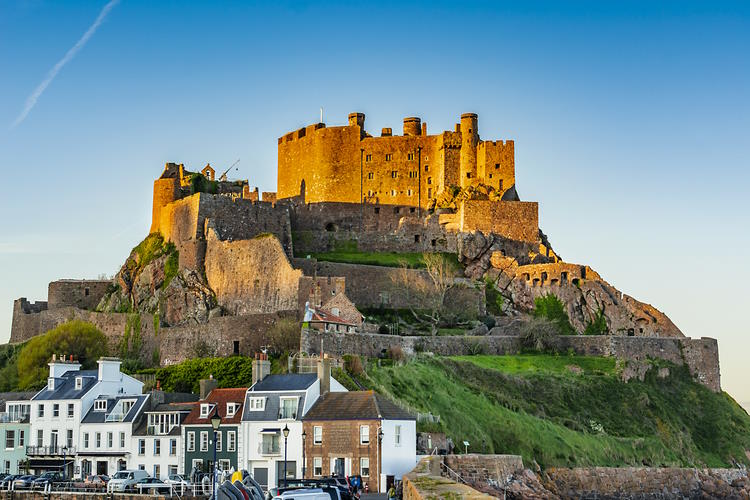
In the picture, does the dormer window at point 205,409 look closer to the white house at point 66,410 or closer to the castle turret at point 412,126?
the white house at point 66,410

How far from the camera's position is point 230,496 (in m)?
31.4

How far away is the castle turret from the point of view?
100562 mm

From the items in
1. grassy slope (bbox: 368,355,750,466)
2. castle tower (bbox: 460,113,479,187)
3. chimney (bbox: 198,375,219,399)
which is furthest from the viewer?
castle tower (bbox: 460,113,479,187)

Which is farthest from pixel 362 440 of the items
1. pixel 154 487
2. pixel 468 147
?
pixel 468 147

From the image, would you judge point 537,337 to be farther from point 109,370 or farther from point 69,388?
point 69,388

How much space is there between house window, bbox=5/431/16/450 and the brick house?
1838 centimetres

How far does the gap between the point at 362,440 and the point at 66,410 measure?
1794cm

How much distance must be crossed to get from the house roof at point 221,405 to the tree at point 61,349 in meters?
18.6

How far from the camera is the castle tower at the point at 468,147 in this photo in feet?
313

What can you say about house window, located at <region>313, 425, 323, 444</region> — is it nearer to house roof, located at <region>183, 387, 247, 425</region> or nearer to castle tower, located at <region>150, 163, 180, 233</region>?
house roof, located at <region>183, 387, 247, 425</region>

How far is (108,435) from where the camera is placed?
57.1 m

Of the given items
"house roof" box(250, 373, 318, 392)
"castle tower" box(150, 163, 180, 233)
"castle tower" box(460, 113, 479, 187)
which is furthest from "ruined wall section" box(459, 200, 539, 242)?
"house roof" box(250, 373, 318, 392)

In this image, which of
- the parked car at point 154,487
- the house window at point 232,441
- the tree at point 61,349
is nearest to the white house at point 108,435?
the house window at point 232,441

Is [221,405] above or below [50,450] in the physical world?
above
